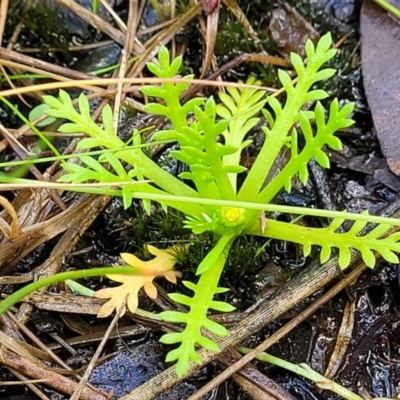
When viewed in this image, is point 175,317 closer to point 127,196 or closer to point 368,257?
point 127,196

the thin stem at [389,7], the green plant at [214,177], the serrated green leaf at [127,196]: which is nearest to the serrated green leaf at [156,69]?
the green plant at [214,177]

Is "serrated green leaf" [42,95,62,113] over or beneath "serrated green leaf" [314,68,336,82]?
beneath

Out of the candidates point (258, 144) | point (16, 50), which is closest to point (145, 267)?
point (258, 144)

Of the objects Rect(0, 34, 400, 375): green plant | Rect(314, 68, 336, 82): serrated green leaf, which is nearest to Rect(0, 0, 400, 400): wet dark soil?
Rect(0, 34, 400, 375): green plant

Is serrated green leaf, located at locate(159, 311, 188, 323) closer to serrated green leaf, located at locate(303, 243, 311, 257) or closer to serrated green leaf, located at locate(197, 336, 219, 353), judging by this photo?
serrated green leaf, located at locate(197, 336, 219, 353)

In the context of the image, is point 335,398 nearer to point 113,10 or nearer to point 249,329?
point 249,329
